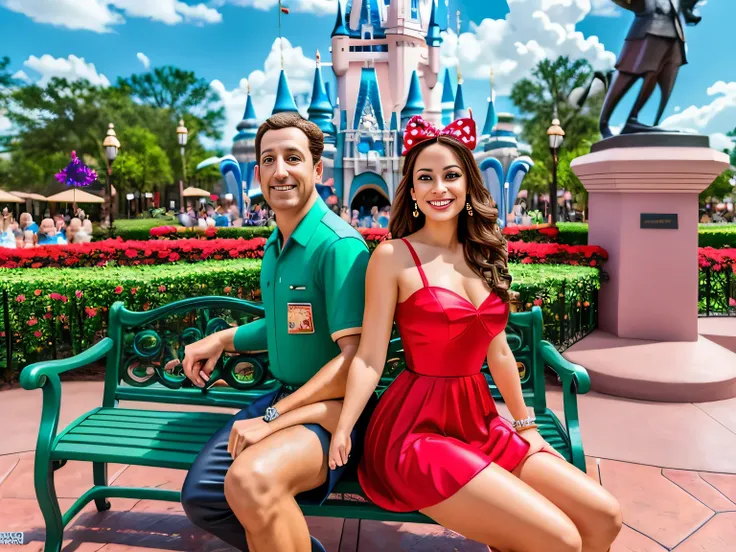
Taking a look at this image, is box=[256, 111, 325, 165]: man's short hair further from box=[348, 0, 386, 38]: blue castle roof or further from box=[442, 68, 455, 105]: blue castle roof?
box=[442, 68, 455, 105]: blue castle roof

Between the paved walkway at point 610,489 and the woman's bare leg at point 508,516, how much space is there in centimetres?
103

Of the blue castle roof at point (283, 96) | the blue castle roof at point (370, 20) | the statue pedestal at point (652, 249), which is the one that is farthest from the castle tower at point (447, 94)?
the statue pedestal at point (652, 249)

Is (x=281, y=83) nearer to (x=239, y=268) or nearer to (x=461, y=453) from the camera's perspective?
(x=239, y=268)

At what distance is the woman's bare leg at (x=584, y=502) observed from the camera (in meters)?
2.02

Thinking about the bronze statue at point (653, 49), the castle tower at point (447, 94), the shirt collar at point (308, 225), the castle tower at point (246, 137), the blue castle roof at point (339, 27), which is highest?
the blue castle roof at point (339, 27)

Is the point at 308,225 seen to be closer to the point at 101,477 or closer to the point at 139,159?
the point at 101,477

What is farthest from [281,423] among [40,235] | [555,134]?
[555,134]

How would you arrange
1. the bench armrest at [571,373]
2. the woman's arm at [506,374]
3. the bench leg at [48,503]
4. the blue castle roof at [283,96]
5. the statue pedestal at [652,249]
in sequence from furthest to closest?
the blue castle roof at [283,96] < the statue pedestal at [652,249] < the bench leg at [48,503] < the bench armrest at [571,373] < the woman's arm at [506,374]

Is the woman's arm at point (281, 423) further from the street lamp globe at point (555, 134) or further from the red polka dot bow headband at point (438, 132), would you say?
the street lamp globe at point (555, 134)

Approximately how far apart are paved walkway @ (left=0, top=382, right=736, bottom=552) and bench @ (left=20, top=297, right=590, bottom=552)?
17 centimetres

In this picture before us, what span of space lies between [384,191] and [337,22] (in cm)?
1026

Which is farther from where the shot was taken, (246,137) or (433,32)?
(433,32)

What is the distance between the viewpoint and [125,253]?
7926 millimetres

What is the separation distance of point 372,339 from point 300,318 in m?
0.32
